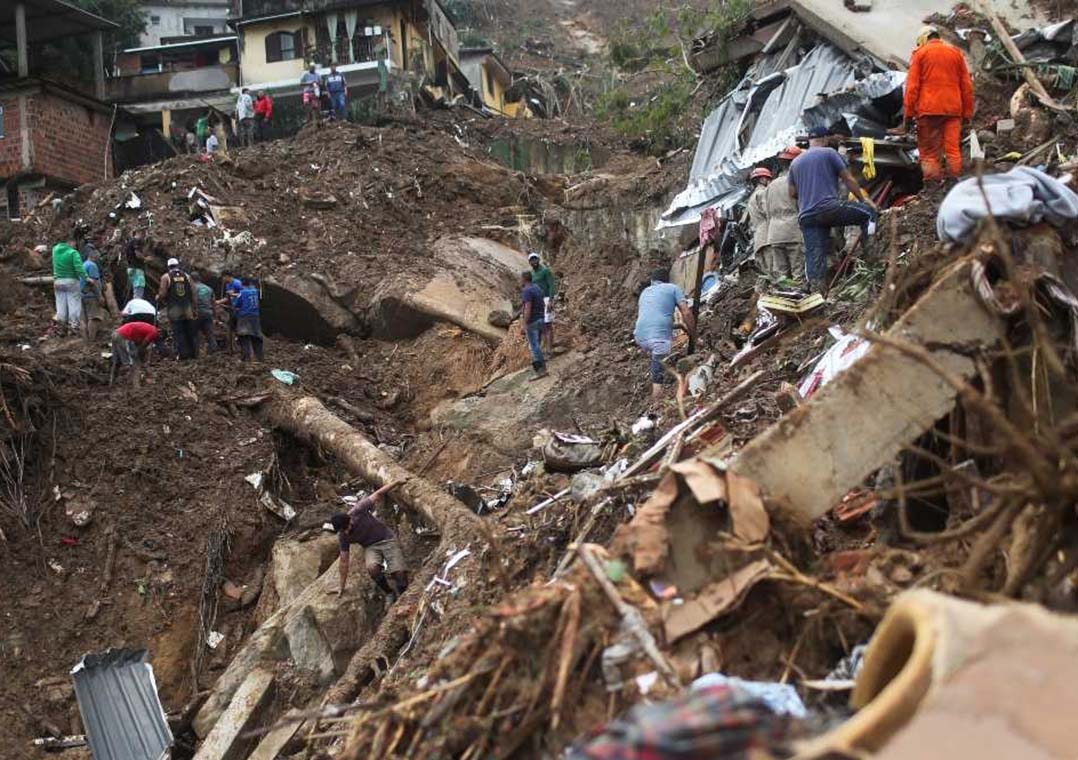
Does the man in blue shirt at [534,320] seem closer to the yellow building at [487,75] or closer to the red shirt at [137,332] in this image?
the red shirt at [137,332]

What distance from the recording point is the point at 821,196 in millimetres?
8250

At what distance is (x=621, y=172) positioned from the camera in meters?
18.8

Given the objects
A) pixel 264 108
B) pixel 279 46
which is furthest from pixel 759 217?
pixel 279 46

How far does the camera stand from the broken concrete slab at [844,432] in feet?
13.5

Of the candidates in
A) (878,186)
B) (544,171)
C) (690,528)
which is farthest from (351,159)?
(690,528)

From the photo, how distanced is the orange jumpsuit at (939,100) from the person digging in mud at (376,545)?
535 cm

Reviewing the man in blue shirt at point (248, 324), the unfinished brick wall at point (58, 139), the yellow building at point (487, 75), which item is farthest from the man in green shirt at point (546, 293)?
the yellow building at point (487, 75)

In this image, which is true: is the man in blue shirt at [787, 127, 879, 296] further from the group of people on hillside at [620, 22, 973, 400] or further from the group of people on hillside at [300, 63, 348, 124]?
the group of people on hillside at [300, 63, 348, 124]

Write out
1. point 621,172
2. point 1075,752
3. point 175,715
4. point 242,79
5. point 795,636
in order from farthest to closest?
point 242,79 → point 621,172 → point 175,715 → point 795,636 → point 1075,752

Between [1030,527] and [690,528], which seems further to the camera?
[690,528]

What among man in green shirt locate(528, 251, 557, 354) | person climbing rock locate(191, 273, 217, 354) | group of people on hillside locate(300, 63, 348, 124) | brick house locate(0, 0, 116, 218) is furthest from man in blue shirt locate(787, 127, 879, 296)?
brick house locate(0, 0, 116, 218)

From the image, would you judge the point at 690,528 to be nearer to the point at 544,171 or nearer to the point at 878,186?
the point at 878,186

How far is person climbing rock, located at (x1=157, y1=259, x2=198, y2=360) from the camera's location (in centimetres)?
1312

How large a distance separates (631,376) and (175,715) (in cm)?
521
